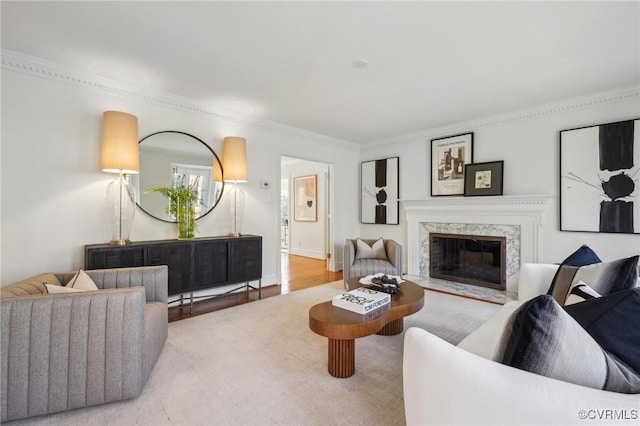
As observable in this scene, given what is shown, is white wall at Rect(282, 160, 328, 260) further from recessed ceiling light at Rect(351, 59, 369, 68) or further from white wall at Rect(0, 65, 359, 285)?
recessed ceiling light at Rect(351, 59, 369, 68)

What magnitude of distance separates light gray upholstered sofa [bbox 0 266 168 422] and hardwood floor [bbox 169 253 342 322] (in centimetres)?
143

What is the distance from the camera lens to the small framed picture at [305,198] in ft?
23.0

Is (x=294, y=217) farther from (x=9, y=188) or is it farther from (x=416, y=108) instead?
(x=9, y=188)

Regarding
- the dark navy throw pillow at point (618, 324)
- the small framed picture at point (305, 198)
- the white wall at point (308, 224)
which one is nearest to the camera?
the dark navy throw pillow at point (618, 324)

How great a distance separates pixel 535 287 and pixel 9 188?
4.57 m

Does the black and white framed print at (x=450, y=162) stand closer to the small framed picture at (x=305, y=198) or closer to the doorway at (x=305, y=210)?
the doorway at (x=305, y=210)

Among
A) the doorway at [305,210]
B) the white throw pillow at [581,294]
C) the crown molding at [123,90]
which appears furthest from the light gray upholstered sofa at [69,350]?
the doorway at [305,210]

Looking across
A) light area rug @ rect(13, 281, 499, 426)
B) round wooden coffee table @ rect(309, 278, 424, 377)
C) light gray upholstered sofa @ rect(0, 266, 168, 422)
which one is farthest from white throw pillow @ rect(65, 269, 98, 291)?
round wooden coffee table @ rect(309, 278, 424, 377)

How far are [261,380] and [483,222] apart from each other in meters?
3.76

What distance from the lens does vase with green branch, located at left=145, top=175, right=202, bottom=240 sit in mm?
3422

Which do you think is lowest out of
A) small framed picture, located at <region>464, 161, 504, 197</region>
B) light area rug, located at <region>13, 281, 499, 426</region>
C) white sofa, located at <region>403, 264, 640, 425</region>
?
light area rug, located at <region>13, 281, 499, 426</region>

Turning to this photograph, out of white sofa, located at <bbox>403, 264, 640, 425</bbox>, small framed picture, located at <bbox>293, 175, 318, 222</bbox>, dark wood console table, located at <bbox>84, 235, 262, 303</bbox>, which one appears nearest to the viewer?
white sofa, located at <bbox>403, 264, 640, 425</bbox>

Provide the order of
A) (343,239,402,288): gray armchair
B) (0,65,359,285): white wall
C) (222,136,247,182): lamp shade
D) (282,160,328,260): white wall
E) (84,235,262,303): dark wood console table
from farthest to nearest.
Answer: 1. (282,160,328,260): white wall
2. (343,239,402,288): gray armchair
3. (222,136,247,182): lamp shade
4. (84,235,262,303): dark wood console table
5. (0,65,359,285): white wall

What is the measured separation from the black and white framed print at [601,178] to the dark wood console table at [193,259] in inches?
156
